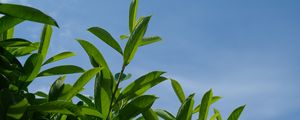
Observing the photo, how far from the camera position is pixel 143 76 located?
2010mm

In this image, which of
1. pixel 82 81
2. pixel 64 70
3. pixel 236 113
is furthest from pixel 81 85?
pixel 236 113

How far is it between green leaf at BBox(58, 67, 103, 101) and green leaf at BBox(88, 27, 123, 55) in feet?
0.71

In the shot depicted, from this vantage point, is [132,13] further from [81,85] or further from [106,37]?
[81,85]

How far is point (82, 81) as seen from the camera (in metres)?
1.87

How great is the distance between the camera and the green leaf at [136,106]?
73.4 inches

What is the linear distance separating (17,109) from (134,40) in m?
0.62

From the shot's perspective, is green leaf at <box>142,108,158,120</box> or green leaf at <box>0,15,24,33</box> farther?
green leaf at <box>142,108,158,120</box>

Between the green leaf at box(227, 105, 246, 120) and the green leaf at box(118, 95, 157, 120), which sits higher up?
the green leaf at box(227, 105, 246, 120)

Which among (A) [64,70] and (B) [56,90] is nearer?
(B) [56,90]

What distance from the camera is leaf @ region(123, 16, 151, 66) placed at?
1.86 metres

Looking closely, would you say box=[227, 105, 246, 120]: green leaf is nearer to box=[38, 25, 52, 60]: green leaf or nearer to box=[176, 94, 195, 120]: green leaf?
box=[176, 94, 195, 120]: green leaf

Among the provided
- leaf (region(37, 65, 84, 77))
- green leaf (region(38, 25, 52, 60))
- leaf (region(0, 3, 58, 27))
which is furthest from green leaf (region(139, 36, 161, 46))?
leaf (region(0, 3, 58, 27))

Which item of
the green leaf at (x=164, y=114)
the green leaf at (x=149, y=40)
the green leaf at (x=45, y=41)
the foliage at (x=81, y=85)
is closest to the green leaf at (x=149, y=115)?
the foliage at (x=81, y=85)

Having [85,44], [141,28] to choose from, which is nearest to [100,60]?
[85,44]
